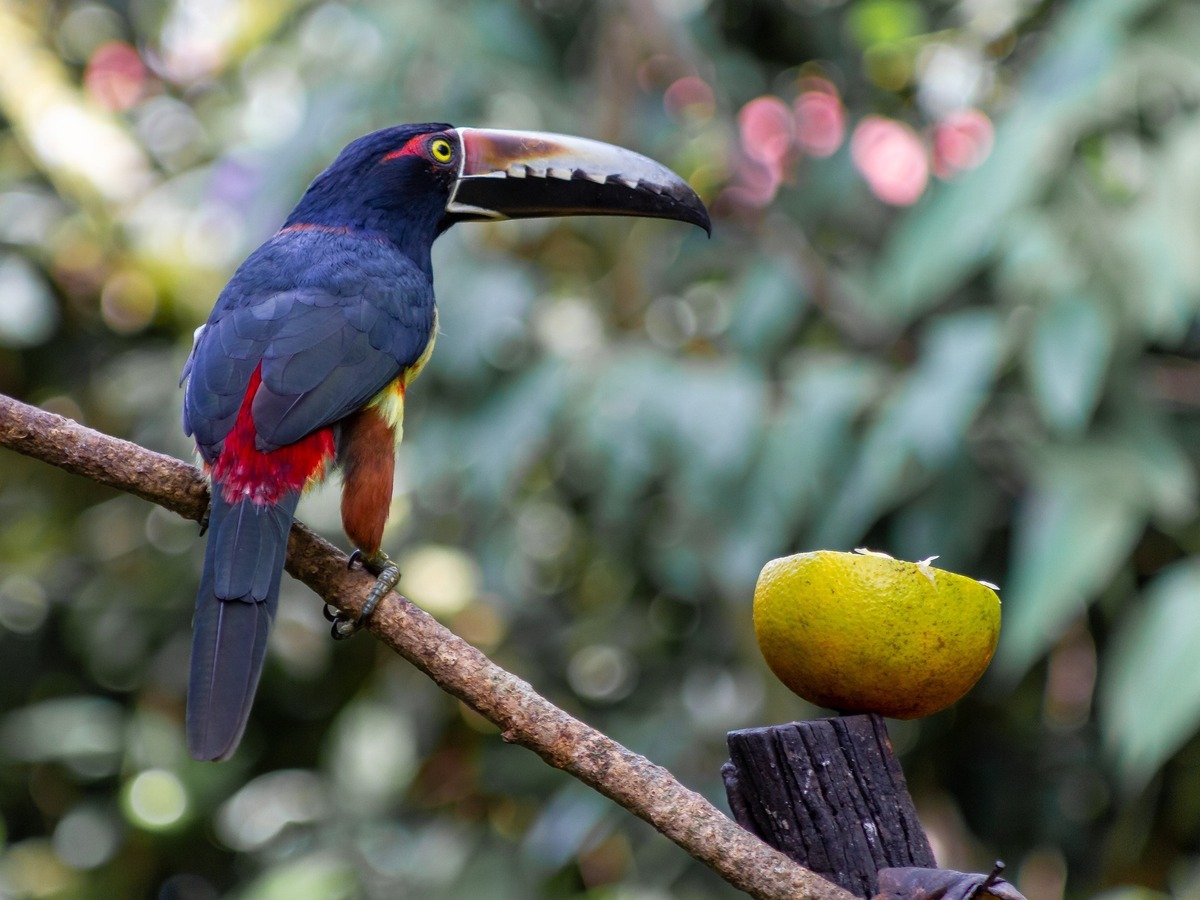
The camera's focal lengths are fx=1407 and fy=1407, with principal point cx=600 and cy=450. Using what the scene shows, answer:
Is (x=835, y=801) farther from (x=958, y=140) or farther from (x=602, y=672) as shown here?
(x=958, y=140)

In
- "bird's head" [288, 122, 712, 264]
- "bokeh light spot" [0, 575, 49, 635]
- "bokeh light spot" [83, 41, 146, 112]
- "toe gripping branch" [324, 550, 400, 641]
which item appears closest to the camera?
"toe gripping branch" [324, 550, 400, 641]

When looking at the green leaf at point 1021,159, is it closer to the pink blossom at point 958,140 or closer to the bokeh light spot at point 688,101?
the pink blossom at point 958,140

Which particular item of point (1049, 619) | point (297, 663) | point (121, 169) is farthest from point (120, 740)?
point (1049, 619)

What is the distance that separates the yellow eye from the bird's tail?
105 centimetres

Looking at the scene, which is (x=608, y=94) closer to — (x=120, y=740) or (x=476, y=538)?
(x=476, y=538)

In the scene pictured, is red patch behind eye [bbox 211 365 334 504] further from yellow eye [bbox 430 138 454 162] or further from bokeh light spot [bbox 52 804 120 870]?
bokeh light spot [bbox 52 804 120 870]

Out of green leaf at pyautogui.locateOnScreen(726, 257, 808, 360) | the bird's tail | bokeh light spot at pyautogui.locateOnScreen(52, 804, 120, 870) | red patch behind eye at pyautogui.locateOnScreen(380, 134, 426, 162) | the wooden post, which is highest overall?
red patch behind eye at pyautogui.locateOnScreen(380, 134, 426, 162)

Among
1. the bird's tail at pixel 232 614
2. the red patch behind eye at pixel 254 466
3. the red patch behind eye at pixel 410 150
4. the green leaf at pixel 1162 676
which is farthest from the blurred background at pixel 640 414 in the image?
the bird's tail at pixel 232 614

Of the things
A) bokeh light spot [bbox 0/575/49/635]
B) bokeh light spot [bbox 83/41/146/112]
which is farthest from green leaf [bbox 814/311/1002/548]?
bokeh light spot [bbox 83/41/146/112]

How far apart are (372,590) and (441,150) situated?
4.30 feet

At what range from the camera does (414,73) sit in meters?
3.77

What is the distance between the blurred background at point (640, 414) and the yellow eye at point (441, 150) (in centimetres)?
33

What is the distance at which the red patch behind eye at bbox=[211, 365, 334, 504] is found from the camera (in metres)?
2.40

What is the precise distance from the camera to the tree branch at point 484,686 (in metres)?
1.76
